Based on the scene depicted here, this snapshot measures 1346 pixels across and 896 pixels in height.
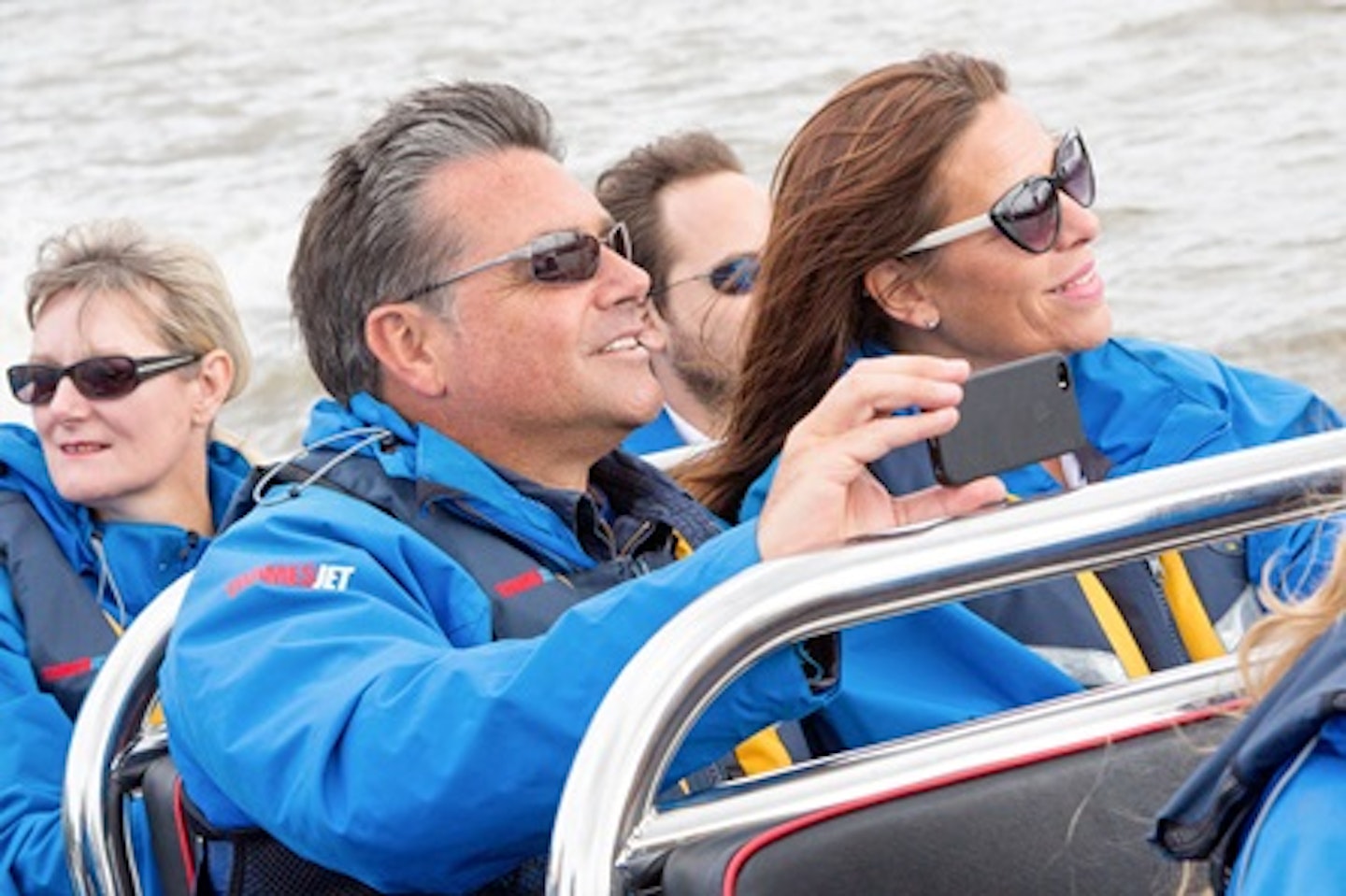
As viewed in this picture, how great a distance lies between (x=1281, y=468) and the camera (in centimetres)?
184

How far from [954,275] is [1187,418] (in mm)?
265

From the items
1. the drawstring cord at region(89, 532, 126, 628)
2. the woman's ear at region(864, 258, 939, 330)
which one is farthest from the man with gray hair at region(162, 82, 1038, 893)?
the drawstring cord at region(89, 532, 126, 628)

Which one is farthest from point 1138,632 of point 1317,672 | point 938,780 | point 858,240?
point 1317,672

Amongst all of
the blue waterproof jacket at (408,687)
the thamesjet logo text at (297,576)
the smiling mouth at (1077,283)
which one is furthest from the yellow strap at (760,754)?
the smiling mouth at (1077,283)

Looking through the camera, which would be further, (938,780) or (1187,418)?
(1187,418)

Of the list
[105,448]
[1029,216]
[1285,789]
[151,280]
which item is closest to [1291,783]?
[1285,789]

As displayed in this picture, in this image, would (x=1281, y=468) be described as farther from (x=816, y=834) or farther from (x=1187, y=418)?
(x=1187, y=418)

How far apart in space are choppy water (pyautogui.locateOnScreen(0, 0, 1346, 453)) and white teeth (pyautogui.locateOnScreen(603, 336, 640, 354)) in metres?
4.52

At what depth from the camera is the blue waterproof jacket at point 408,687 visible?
1.90m

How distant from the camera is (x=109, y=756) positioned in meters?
2.32

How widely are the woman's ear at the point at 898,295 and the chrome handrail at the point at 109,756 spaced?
75cm

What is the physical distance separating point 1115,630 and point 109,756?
0.88 m

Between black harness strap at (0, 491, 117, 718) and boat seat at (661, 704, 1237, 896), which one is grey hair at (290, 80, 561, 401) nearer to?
black harness strap at (0, 491, 117, 718)

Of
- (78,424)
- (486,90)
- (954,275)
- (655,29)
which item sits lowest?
(655,29)
